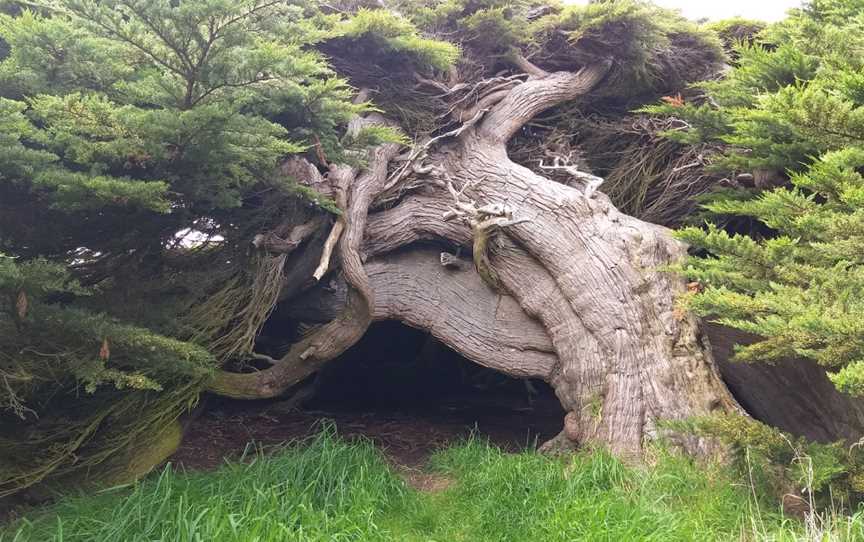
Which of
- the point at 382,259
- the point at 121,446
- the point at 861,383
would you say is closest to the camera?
the point at 861,383

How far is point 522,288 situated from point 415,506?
1890 millimetres

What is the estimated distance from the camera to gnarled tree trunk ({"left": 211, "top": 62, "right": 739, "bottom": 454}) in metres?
4.14

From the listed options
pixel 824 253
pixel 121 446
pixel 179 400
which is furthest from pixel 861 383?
pixel 121 446

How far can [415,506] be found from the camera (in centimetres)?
383

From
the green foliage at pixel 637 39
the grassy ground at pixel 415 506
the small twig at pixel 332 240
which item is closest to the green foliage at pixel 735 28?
the green foliage at pixel 637 39

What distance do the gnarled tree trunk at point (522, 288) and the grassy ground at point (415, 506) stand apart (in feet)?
1.81

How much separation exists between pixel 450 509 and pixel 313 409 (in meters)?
3.65

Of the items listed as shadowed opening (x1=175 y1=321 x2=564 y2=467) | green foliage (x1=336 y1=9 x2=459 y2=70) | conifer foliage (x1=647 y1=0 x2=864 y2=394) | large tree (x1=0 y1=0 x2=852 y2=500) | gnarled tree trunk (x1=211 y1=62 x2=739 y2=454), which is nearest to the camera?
conifer foliage (x1=647 y1=0 x2=864 y2=394)

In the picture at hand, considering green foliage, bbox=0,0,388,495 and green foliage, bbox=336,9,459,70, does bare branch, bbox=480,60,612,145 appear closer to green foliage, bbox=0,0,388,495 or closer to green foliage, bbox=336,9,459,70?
green foliage, bbox=336,9,459,70

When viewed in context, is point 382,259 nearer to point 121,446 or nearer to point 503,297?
point 503,297

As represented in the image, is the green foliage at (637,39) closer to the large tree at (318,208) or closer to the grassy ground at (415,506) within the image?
the large tree at (318,208)

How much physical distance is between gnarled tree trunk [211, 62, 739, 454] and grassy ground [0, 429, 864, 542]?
0.55 meters

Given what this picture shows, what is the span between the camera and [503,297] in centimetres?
500

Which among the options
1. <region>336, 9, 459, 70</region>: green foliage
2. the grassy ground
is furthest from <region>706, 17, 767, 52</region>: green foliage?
the grassy ground
